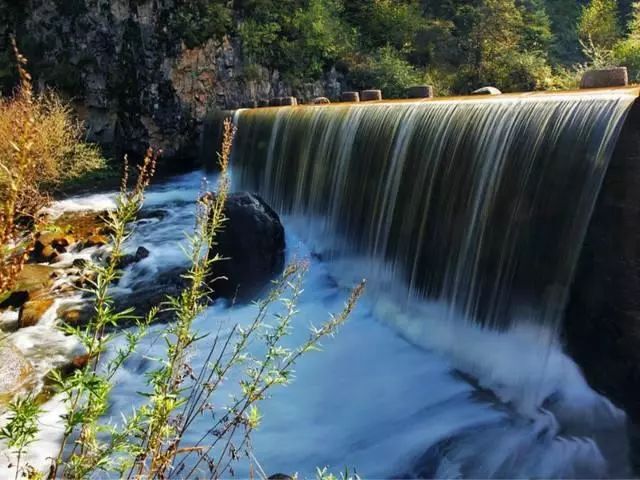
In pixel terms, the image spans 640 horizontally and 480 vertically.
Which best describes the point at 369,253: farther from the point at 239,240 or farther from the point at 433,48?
the point at 433,48

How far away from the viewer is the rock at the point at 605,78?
6651 millimetres

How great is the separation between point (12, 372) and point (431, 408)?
14.2 feet

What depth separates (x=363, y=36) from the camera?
75.9ft

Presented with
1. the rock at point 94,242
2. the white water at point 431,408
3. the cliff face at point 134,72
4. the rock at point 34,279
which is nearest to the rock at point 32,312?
the rock at point 34,279

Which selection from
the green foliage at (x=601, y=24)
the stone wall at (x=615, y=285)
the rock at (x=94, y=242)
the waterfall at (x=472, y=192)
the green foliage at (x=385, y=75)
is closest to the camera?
the stone wall at (x=615, y=285)

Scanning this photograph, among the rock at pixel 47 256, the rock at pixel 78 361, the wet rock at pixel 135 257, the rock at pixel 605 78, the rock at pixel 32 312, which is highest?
the rock at pixel 605 78

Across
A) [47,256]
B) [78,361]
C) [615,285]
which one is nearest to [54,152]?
[47,256]

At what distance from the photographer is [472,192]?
619 centimetres

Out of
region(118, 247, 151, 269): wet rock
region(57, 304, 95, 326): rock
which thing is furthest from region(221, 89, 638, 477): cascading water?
region(57, 304, 95, 326): rock

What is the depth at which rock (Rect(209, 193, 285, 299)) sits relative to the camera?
28.4 feet

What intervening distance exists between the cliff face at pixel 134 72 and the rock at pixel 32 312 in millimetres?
11810

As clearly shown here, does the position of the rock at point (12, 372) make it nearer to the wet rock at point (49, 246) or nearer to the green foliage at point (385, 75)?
the wet rock at point (49, 246)

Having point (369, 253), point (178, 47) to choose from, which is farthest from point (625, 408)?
point (178, 47)

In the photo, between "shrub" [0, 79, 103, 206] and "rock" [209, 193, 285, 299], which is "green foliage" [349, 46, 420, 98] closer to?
"shrub" [0, 79, 103, 206]
